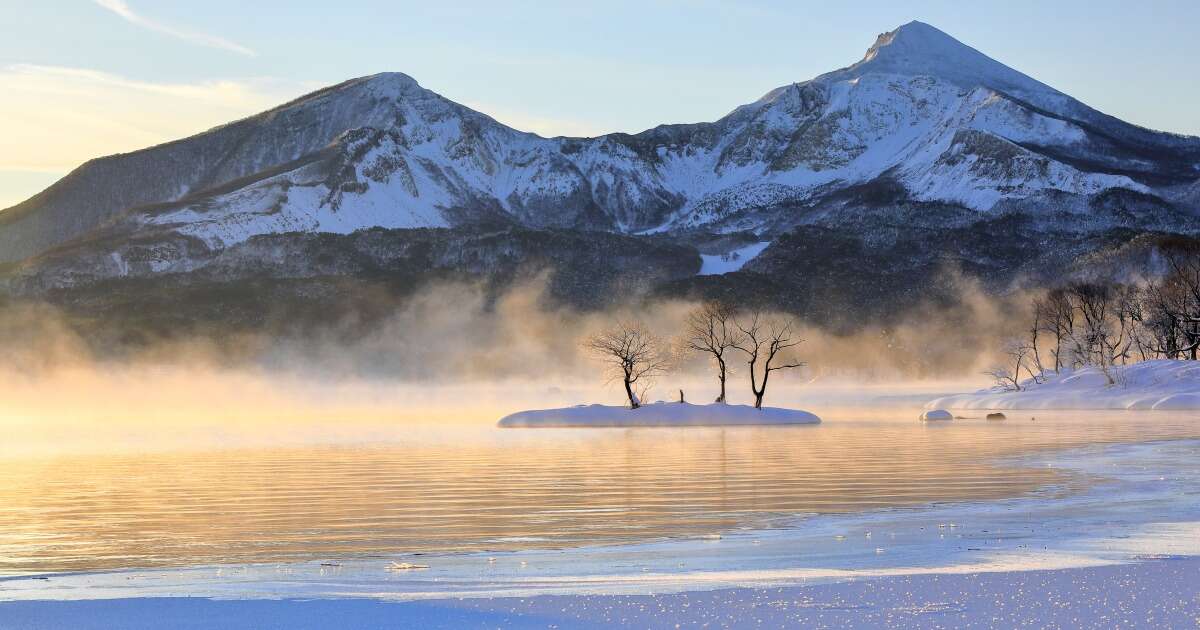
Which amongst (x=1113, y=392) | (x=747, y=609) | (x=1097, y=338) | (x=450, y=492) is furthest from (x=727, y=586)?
(x=1097, y=338)

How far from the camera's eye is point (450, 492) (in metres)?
38.7

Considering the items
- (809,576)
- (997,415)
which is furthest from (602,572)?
(997,415)

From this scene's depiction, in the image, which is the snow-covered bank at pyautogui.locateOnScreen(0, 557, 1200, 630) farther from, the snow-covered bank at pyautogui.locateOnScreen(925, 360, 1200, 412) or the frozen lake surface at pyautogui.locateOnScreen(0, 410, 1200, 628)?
the snow-covered bank at pyautogui.locateOnScreen(925, 360, 1200, 412)

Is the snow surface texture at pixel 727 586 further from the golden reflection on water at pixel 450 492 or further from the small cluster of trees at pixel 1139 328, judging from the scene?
the small cluster of trees at pixel 1139 328

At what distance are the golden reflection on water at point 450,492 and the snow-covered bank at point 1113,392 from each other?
163ft

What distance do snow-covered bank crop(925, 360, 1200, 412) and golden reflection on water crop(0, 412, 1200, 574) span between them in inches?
1951

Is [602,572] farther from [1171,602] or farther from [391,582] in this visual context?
[1171,602]

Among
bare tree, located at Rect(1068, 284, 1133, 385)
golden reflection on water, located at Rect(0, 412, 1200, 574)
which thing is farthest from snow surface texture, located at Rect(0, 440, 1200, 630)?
bare tree, located at Rect(1068, 284, 1133, 385)

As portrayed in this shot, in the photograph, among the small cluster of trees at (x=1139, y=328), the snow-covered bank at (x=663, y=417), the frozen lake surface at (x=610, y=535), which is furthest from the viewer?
the small cluster of trees at (x=1139, y=328)

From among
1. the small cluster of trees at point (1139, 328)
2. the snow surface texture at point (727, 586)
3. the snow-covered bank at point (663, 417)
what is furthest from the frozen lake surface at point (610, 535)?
the small cluster of trees at point (1139, 328)

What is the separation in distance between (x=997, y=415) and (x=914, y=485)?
68688 millimetres

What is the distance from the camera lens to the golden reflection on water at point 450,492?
27281mm

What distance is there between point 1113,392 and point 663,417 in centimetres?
5134

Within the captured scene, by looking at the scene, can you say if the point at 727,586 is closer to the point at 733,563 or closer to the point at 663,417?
the point at 733,563
